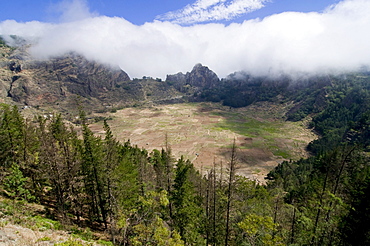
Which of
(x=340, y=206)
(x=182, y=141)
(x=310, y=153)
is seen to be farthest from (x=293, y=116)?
(x=340, y=206)

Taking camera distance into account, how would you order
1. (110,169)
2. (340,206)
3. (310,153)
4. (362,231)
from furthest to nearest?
(310,153)
(110,169)
(340,206)
(362,231)

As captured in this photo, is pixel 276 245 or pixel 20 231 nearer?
pixel 20 231

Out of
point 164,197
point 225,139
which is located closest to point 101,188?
point 164,197

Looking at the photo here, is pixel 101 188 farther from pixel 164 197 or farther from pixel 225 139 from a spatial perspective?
pixel 225 139

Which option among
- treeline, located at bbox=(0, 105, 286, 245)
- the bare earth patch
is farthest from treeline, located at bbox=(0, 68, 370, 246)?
→ the bare earth patch

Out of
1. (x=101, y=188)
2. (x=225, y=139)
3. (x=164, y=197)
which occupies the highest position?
(x=164, y=197)

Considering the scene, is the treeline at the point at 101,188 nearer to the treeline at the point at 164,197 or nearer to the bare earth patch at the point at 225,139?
the treeline at the point at 164,197

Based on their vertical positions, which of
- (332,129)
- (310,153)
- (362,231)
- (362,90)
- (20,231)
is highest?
(362,90)

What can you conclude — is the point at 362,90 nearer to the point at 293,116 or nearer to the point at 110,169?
the point at 293,116

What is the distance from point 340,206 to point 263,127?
156635 millimetres

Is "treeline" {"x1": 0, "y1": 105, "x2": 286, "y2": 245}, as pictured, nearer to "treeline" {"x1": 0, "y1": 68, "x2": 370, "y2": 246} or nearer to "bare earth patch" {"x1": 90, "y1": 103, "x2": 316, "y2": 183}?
"treeline" {"x1": 0, "y1": 68, "x2": 370, "y2": 246}

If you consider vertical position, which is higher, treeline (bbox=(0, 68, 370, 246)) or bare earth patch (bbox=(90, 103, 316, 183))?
treeline (bbox=(0, 68, 370, 246))

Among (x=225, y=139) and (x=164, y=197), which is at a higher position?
(x=164, y=197)

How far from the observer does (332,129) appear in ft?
456
